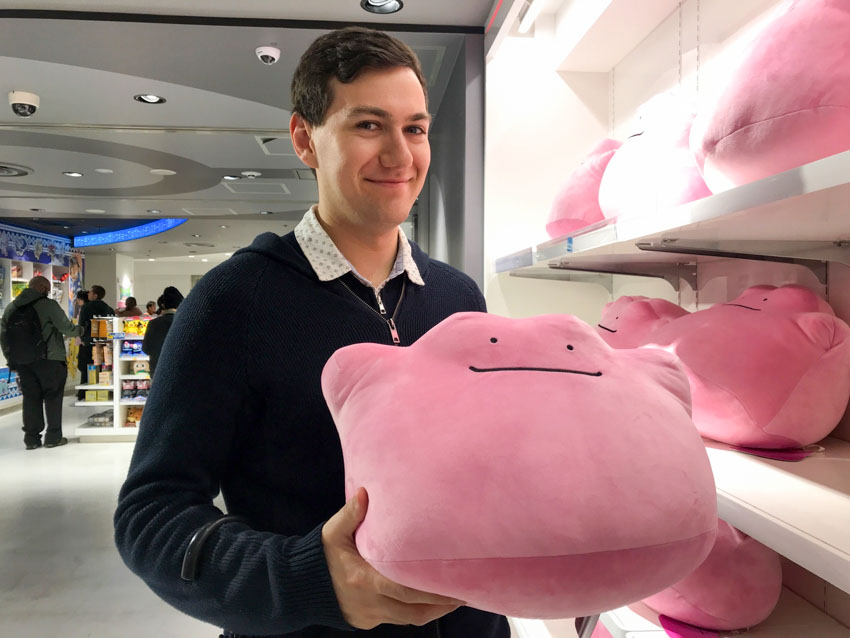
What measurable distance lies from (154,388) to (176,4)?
1.99 metres

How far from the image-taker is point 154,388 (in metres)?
0.80

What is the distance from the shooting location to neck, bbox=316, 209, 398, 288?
937 mm

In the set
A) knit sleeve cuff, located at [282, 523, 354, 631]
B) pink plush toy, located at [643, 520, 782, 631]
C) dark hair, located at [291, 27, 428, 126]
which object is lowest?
pink plush toy, located at [643, 520, 782, 631]

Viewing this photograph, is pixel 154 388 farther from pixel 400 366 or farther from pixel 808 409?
pixel 808 409

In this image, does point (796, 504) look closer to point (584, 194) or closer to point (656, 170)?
point (656, 170)

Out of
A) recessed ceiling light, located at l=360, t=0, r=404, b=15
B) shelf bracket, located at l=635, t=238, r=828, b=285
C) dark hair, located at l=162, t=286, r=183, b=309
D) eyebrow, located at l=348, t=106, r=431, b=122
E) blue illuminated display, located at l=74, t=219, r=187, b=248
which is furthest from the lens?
blue illuminated display, located at l=74, t=219, r=187, b=248

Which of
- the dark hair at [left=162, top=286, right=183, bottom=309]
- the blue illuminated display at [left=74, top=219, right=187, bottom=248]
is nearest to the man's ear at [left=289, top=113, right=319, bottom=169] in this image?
the dark hair at [left=162, top=286, right=183, bottom=309]

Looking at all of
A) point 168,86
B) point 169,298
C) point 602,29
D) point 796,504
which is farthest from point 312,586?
point 169,298

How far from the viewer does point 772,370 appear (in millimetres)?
976

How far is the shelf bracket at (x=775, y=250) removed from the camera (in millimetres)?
1074

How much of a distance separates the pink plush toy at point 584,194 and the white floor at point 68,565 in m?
2.26

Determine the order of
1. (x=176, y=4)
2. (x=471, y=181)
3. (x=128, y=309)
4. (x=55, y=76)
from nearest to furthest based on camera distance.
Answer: (x=176, y=4)
(x=471, y=181)
(x=55, y=76)
(x=128, y=309)

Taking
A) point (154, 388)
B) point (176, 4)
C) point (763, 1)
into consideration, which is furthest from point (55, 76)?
point (763, 1)

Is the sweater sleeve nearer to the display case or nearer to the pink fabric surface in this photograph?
the display case
